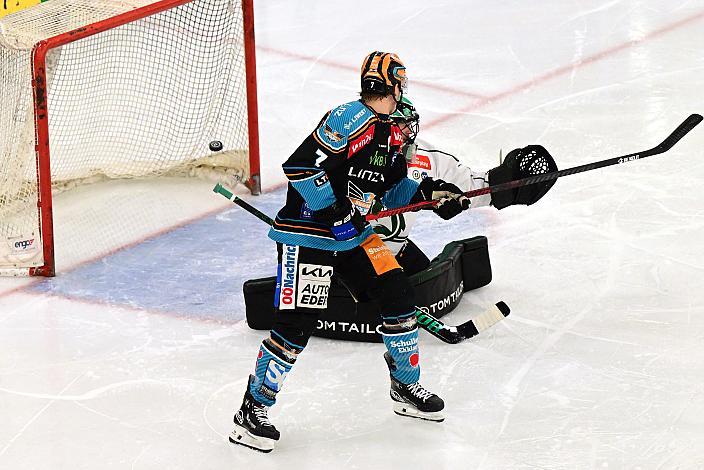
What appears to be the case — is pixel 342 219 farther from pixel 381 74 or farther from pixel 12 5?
pixel 12 5

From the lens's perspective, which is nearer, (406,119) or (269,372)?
(269,372)

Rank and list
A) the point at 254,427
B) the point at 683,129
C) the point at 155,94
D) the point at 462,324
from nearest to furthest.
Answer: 1. the point at 254,427
2. the point at 683,129
3. the point at 462,324
4. the point at 155,94

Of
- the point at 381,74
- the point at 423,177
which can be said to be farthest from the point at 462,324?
the point at 381,74

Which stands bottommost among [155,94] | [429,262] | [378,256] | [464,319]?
[464,319]

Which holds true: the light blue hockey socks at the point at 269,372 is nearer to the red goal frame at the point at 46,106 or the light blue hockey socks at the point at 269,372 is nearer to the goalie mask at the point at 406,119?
the goalie mask at the point at 406,119

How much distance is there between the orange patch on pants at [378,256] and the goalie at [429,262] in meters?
0.46

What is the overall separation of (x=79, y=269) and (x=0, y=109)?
0.70 meters

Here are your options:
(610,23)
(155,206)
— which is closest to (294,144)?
(155,206)

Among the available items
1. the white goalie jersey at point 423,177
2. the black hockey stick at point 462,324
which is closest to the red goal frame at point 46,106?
the black hockey stick at point 462,324

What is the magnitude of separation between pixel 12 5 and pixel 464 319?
91.3 inches

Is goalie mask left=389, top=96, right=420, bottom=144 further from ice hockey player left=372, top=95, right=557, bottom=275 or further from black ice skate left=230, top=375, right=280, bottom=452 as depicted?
black ice skate left=230, top=375, right=280, bottom=452

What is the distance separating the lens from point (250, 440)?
3531 mm

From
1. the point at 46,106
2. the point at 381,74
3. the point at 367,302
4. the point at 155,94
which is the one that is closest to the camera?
the point at 381,74

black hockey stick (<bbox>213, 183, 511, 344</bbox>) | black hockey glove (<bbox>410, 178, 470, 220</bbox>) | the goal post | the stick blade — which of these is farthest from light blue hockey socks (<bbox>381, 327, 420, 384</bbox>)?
the goal post
